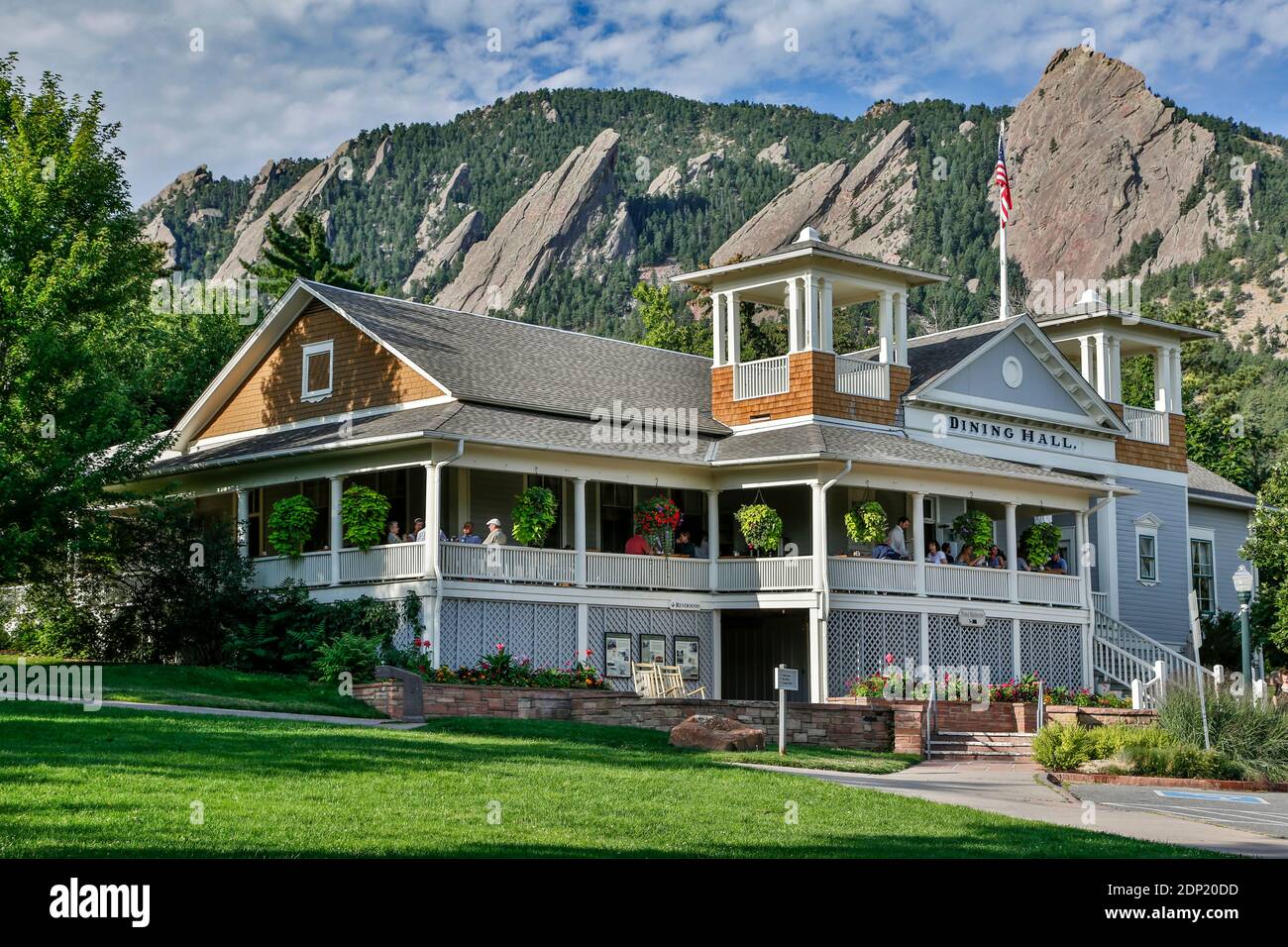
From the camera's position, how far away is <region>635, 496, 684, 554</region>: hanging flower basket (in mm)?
30234

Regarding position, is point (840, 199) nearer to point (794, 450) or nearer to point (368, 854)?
point (794, 450)

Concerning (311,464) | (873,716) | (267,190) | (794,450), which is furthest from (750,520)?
(267,190)

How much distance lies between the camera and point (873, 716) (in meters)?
26.2

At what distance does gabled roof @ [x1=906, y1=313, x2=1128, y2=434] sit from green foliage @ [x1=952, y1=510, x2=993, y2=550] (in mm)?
3089

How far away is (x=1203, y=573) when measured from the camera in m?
41.8

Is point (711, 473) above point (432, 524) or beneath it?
above

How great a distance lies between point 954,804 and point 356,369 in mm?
18096

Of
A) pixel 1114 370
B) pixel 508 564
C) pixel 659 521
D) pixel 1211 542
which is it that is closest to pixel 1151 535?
pixel 1211 542

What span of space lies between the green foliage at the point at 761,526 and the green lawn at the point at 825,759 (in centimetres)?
570

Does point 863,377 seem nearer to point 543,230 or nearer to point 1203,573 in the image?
point 1203,573

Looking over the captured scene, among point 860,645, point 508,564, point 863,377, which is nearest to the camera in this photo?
point 508,564

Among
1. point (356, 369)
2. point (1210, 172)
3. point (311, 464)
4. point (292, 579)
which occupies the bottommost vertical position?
point (292, 579)

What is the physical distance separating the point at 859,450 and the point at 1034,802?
12.6 m

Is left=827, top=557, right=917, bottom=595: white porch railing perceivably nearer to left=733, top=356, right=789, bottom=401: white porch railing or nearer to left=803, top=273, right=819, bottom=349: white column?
left=733, top=356, right=789, bottom=401: white porch railing
